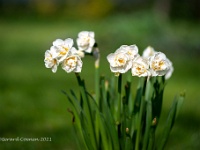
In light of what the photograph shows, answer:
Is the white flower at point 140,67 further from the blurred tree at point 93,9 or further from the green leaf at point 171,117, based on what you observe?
the blurred tree at point 93,9

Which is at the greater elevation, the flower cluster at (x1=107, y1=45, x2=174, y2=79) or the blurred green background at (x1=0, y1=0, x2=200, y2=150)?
the flower cluster at (x1=107, y1=45, x2=174, y2=79)

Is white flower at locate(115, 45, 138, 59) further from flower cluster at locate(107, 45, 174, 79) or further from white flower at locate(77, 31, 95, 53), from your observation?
white flower at locate(77, 31, 95, 53)

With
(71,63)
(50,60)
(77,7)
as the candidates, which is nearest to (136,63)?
(71,63)

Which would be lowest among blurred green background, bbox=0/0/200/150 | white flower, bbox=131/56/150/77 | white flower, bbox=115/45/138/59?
blurred green background, bbox=0/0/200/150

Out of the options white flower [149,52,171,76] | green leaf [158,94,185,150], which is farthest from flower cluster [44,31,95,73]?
green leaf [158,94,185,150]

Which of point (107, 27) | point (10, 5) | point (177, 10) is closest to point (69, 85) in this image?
point (107, 27)

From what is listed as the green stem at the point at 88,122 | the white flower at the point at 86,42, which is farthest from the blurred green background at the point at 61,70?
the white flower at the point at 86,42
